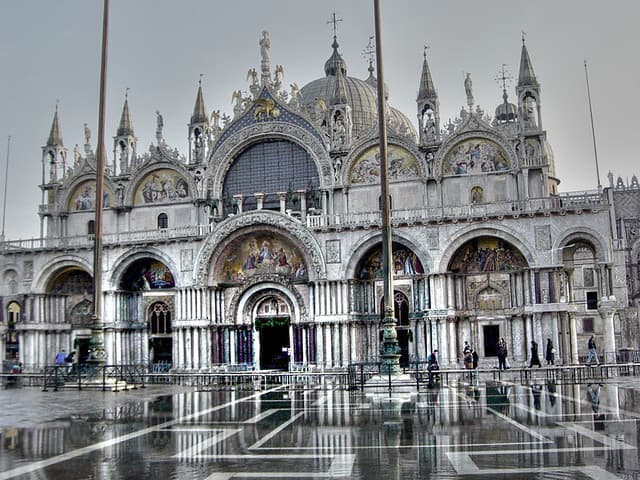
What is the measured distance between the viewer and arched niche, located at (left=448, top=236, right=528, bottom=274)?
4459 cm

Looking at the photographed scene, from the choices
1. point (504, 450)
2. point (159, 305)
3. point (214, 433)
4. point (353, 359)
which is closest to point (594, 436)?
point (504, 450)

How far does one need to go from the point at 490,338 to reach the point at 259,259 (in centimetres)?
1536

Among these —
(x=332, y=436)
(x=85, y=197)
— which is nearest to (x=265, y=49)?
(x=85, y=197)

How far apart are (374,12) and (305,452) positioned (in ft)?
65.2

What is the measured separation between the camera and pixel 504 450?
540 inches

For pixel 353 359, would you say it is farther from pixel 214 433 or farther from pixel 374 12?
pixel 214 433

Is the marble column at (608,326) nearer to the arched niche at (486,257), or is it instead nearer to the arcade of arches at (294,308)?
the arcade of arches at (294,308)

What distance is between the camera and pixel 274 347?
4947cm

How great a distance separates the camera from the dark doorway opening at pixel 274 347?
49062mm

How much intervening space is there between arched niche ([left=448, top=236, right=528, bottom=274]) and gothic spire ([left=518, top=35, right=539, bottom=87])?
10.1 m

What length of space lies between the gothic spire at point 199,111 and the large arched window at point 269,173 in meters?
3.72

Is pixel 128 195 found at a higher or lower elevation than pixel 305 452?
higher

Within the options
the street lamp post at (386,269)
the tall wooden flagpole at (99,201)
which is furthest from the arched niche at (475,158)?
the tall wooden flagpole at (99,201)

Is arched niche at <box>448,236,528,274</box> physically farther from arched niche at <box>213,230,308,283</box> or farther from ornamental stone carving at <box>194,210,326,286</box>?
arched niche at <box>213,230,308,283</box>
